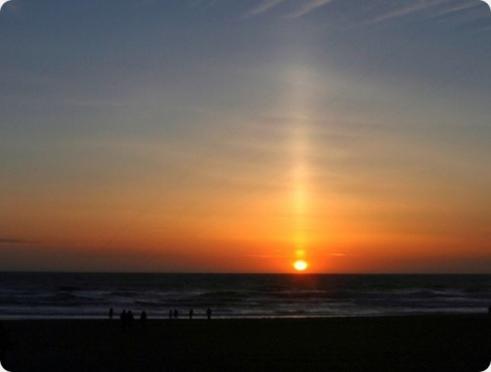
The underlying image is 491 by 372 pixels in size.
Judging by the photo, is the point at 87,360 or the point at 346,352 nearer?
the point at 87,360

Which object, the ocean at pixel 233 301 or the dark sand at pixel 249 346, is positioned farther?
the ocean at pixel 233 301

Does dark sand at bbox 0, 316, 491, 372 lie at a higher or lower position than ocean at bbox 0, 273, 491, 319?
lower

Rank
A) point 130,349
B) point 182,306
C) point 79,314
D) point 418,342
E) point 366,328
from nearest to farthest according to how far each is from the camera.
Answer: point 130,349
point 418,342
point 366,328
point 79,314
point 182,306

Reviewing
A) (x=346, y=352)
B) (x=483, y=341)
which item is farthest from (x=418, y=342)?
(x=346, y=352)

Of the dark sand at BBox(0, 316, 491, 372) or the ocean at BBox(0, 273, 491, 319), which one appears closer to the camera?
the dark sand at BBox(0, 316, 491, 372)

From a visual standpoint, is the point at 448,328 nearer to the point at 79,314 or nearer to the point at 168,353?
the point at 168,353

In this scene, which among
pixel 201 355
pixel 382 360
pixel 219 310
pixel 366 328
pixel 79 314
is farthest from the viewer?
pixel 219 310

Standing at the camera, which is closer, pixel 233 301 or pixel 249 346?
pixel 249 346

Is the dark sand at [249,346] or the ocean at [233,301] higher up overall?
the ocean at [233,301]
